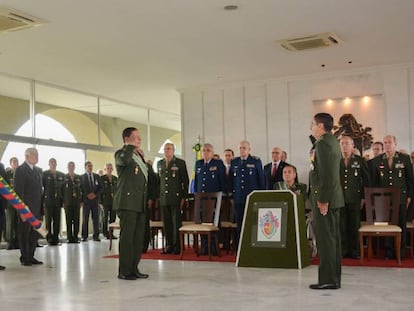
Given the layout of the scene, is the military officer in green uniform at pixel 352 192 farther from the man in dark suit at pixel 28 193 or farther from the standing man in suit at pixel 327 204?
the man in dark suit at pixel 28 193

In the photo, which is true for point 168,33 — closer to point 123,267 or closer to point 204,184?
point 204,184

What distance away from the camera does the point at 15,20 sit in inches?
272

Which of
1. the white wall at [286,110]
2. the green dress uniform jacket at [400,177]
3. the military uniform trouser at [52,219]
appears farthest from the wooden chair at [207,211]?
the military uniform trouser at [52,219]

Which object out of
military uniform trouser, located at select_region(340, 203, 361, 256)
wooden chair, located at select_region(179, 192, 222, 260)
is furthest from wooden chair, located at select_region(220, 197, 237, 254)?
military uniform trouser, located at select_region(340, 203, 361, 256)

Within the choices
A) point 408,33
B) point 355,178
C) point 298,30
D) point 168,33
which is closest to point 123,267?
point 355,178

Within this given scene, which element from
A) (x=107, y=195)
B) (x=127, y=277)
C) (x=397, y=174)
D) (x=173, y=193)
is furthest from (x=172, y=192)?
(x=107, y=195)

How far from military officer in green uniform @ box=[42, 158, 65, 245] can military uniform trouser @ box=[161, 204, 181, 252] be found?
3.45 metres

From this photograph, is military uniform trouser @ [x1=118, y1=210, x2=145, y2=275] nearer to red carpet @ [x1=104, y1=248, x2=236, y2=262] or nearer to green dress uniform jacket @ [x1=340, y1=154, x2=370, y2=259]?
red carpet @ [x1=104, y1=248, x2=236, y2=262]

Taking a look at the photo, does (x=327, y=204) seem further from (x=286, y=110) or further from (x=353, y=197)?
(x=286, y=110)

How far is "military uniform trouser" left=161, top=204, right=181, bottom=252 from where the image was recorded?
25.6 ft

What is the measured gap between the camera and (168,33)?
7.74 m

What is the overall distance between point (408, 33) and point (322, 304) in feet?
17.8

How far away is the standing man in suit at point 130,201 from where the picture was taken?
5.21 metres

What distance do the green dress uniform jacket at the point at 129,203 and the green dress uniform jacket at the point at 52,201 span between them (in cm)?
566
